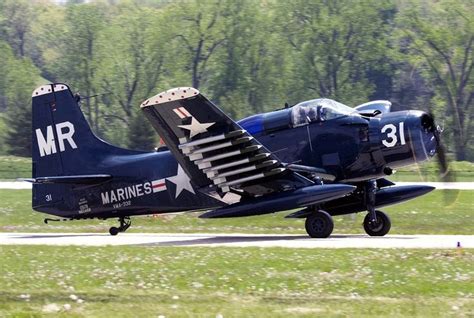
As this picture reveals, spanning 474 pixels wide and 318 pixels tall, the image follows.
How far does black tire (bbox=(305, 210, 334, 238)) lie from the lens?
2058cm

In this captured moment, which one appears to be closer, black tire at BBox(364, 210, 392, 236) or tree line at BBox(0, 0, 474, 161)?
black tire at BBox(364, 210, 392, 236)

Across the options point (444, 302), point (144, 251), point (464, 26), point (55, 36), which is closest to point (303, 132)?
point (144, 251)

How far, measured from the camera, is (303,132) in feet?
69.3

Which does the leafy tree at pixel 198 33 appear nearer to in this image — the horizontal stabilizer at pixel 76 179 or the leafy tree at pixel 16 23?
the leafy tree at pixel 16 23

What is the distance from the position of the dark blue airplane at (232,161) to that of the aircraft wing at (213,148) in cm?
2

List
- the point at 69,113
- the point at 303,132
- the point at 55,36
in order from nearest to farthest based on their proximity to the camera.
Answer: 1. the point at 303,132
2. the point at 69,113
3. the point at 55,36

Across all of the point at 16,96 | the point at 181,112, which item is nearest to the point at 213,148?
the point at 181,112

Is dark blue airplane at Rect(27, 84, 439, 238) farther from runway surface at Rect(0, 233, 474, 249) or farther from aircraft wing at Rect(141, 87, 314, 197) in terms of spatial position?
runway surface at Rect(0, 233, 474, 249)

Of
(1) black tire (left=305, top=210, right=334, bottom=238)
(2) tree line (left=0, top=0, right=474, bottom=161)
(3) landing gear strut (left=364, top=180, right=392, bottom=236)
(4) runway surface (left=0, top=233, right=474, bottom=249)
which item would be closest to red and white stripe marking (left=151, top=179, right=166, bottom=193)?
(4) runway surface (left=0, top=233, right=474, bottom=249)

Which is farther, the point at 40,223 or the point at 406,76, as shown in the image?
the point at 406,76

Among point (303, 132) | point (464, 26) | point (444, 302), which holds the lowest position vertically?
point (444, 302)

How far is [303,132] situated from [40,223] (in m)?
10.0

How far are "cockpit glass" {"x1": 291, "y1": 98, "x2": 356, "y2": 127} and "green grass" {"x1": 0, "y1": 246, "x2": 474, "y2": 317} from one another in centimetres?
431

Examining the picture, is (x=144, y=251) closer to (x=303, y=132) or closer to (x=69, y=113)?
(x=303, y=132)
